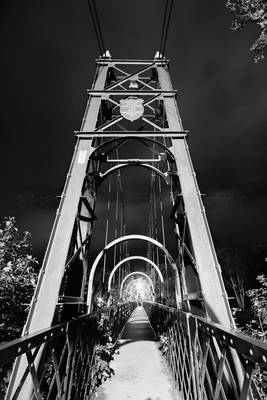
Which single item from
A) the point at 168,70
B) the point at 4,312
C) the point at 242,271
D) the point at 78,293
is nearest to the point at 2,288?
the point at 4,312

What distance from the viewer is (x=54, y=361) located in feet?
5.76

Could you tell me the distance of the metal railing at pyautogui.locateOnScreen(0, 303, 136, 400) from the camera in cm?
119

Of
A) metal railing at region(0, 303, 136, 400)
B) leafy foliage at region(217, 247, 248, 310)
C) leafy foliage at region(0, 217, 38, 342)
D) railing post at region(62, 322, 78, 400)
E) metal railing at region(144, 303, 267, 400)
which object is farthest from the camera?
leafy foliage at region(217, 247, 248, 310)

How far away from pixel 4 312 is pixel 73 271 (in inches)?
160

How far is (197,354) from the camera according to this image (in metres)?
2.14

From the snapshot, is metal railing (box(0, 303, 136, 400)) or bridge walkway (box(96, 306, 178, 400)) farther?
bridge walkway (box(96, 306, 178, 400))

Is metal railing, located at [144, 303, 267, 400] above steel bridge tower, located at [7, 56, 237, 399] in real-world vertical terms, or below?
below

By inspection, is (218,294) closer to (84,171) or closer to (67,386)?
(67,386)

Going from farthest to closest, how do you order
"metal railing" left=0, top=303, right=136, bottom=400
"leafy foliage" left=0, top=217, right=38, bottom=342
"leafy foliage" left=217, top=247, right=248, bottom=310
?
"leafy foliage" left=217, top=247, right=248, bottom=310
"leafy foliage" left=0, top=217, right=38, bottom=342
"metal railing" left=0, top=303, right=136, bottom=400

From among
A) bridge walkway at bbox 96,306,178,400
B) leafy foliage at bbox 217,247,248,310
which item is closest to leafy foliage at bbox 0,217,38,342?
bridge walkway at bbox 96,306,178,400

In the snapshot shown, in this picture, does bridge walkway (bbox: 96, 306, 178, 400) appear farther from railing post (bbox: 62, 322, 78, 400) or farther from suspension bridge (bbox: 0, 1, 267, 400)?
railing post (bbox: 62, 322, 78, 400)

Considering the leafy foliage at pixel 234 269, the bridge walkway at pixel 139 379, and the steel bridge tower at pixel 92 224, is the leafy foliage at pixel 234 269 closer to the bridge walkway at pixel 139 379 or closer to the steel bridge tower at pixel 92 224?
the bridge walkway at pixel 139 379

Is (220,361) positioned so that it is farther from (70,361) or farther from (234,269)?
(234,269)

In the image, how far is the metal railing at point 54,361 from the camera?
119cm
